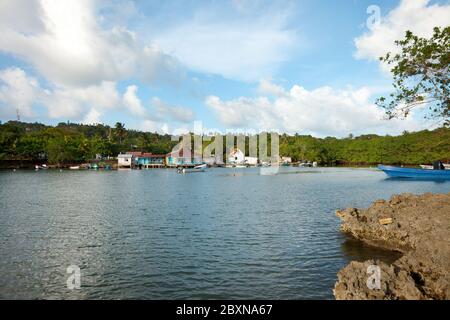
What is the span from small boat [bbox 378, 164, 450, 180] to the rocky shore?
5226 cm

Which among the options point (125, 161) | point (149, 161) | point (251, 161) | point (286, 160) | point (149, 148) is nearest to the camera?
point (125, 161)

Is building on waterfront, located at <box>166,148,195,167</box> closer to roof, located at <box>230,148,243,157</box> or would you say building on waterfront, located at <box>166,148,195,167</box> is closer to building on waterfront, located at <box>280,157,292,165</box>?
roof, located at <box>230,148,243,157</box>

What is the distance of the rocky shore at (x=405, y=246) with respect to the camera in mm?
11016

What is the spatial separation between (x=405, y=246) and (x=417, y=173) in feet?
199

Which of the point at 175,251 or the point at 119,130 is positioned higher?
the point at 119,130

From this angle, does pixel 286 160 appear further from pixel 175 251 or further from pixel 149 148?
pixel 175 251

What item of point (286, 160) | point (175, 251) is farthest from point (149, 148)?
point (175, 251)

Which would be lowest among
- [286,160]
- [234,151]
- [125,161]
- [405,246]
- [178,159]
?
[405,246]

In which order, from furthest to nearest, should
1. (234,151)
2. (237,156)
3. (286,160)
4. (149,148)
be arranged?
1. (286,160)
2. (234,151)
3. (237,156)
4. (149,148)

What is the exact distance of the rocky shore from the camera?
11016mm

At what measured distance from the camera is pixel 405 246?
18.1 metres
